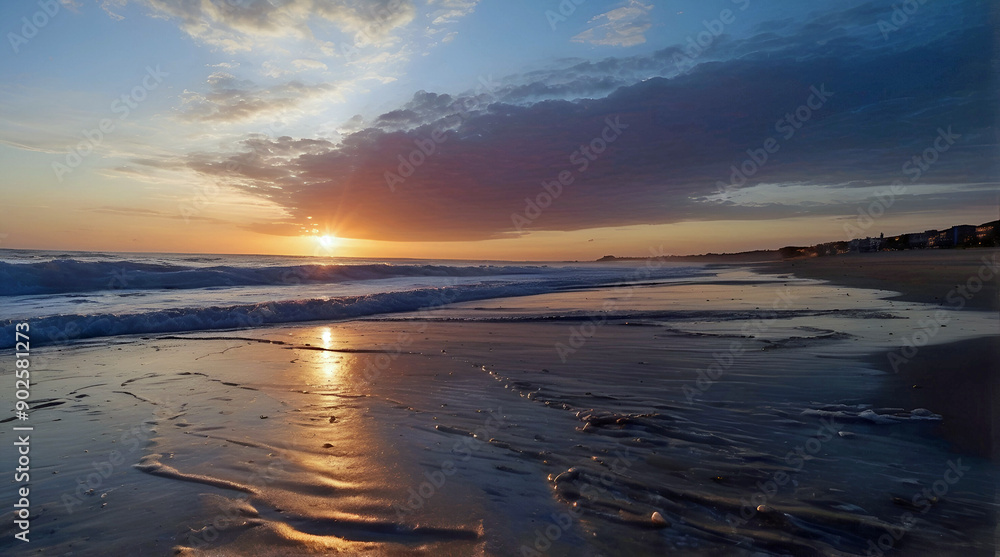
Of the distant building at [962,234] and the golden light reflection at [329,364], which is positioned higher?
the distant building at [962,234]

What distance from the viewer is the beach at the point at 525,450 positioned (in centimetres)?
279

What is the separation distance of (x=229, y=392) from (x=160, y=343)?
5362 millimetres

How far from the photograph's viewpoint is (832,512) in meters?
2.96

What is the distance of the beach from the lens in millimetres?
2793

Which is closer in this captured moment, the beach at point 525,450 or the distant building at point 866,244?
the beach at point 525,450

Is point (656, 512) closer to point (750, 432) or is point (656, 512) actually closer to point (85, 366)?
point (750, 432)

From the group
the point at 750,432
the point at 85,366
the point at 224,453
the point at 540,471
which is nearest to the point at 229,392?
the point at 224,453

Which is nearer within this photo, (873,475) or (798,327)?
(873,475)

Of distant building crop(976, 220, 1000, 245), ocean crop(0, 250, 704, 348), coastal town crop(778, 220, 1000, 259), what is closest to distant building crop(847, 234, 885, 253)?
coastal town crop(778, 220, 1000, 259)

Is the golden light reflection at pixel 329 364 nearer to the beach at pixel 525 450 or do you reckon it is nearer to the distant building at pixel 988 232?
the beach at pixel 525 450

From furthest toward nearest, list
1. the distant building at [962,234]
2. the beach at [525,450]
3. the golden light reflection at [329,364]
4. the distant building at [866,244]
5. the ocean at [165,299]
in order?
the distant building at [866,244] < the distant building at [962,234] < the ocean at [165,299] < the golden light reflection at [329,364] < the beach at [525,450]

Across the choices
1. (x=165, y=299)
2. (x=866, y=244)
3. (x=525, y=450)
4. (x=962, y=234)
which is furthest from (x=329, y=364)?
(x=866, y=244)

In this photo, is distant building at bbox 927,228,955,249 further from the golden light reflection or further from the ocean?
the golden light reflection

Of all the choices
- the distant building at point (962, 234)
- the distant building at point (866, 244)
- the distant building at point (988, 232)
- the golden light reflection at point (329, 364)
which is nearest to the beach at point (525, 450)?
the golden light reflection at point (329, 364)
